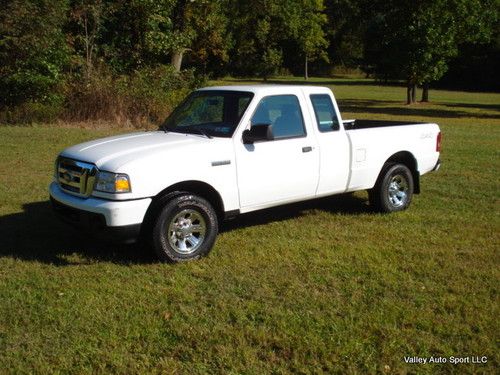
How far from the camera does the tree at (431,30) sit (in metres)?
30.5

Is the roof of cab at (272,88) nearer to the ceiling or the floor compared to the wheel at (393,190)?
nearer to the ceiling

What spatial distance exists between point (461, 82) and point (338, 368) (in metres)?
62.5

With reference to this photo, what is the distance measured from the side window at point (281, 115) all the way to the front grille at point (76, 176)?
1.81m

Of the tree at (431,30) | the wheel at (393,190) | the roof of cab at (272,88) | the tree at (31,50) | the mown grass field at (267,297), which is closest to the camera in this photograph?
the mown grass field at (267,297)

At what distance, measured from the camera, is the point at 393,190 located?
781cm

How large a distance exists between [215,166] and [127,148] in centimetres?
89

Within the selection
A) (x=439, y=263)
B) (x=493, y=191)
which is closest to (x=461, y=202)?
(x=493, y=191)

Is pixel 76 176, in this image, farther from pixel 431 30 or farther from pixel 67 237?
pixel 431 30

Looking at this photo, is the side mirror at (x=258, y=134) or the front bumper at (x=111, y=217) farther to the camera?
the side mirror at (x=258, y=134)

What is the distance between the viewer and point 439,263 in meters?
5.78

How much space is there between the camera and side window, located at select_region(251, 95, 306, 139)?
635cm

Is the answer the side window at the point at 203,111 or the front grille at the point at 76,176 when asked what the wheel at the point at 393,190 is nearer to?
the side window at the point at 203,111

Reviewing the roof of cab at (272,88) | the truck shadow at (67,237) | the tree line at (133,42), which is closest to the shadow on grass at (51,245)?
the truck shadow at (67,237)

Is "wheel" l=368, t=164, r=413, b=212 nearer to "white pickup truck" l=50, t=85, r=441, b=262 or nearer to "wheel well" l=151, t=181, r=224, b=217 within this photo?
"white pickup truck" l=50, t=85, r=441, b=262
